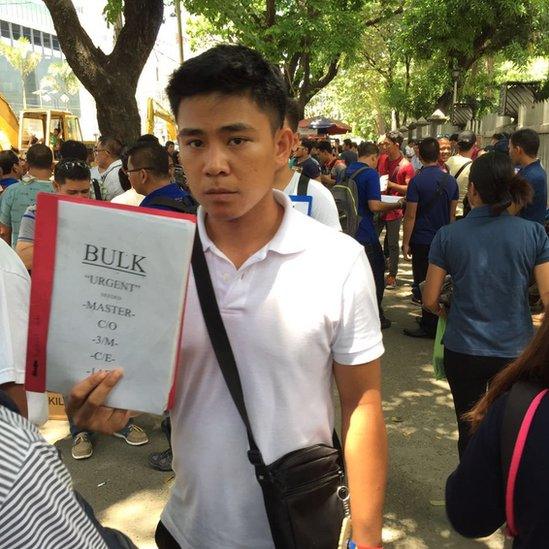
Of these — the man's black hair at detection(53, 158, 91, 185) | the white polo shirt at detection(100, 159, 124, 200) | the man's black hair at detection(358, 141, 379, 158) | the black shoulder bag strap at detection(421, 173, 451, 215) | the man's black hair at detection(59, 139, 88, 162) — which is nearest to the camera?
the man's black hair at detection(53, 158, 91, 185)

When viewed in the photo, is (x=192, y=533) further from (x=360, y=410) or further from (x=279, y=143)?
(x=279, y=143)

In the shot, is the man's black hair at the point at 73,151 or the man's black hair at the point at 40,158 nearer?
the man's black hair at the point at 40,158

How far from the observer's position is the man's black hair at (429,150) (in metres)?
6.21

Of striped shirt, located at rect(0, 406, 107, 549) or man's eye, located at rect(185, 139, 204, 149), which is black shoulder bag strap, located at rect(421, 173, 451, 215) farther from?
striped shirt, located at rect(0, 406, 107, 549)

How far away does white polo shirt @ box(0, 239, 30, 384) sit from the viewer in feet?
4.76

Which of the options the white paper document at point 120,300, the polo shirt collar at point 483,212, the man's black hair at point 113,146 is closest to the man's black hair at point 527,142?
the polo shirt collar at point 483,212

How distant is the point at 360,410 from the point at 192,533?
21.1 inches

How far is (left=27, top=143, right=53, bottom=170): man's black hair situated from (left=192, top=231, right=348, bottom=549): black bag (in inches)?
149

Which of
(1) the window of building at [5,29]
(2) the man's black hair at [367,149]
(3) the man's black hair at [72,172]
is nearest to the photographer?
(3) the man's black hair at [72,172]

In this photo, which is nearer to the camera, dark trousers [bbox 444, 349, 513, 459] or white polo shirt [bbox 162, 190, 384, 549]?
white polo shirt [bbox 162, 190, 384, 549]

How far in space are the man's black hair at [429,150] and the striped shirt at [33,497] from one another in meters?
5.84

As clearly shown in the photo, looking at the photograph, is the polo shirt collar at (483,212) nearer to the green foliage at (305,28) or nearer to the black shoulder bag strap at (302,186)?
the black shoulder bag strap at (302,186)

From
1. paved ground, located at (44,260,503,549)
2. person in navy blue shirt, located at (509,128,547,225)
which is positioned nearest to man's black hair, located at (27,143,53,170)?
paved ground, located at (44,260,503,549)

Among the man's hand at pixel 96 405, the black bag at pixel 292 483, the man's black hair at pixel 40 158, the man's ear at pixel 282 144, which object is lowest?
the black bag at pixel 292 483
